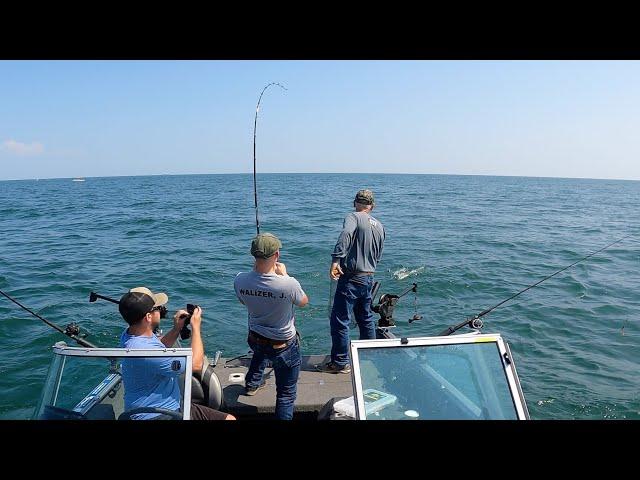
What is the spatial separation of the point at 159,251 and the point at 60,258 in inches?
145

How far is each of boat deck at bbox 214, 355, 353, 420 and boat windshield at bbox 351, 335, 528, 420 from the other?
2013 millimetres

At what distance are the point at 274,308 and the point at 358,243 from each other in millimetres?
1653

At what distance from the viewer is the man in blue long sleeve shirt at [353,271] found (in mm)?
5152

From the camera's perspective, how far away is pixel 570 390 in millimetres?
8078

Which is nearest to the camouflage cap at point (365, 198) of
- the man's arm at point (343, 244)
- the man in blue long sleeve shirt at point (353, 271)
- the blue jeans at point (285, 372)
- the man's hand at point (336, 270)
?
the man in blue long sleeve shirt at point (353, 271)

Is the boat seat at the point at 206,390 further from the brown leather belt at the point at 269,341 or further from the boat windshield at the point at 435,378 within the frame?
the boat windshield at the point at 435,378

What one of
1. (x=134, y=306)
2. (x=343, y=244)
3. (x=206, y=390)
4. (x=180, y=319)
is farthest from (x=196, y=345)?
(x=343, y=244)

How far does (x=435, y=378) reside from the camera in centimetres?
271

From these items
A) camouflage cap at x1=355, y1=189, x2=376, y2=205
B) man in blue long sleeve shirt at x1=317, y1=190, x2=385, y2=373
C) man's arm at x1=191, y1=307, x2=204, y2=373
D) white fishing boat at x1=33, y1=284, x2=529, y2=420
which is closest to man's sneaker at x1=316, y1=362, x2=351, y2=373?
man in blue long sleeve shirt at x1=317, y1=190, x2=385, y2=373

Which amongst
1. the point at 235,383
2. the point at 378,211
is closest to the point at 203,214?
the point at 378,211

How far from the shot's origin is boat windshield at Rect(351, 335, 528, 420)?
262 centimetres

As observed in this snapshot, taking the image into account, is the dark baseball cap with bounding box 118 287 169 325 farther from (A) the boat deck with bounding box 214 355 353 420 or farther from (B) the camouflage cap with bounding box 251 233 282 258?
(A) the boat deck with bounding box 214 355 353 420
